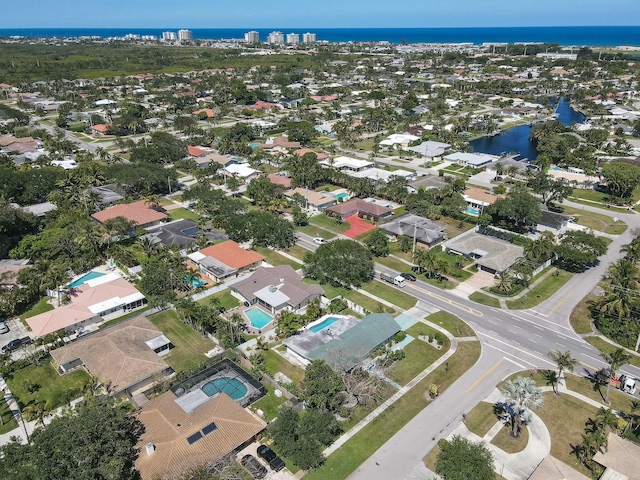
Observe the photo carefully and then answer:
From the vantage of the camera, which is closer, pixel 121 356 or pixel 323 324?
pixel 121 356

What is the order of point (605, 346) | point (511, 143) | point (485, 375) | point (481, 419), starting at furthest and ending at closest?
1. point (511, 143)
2. point (605, 346)
3. point (485, 375)
4. point (481, 419)

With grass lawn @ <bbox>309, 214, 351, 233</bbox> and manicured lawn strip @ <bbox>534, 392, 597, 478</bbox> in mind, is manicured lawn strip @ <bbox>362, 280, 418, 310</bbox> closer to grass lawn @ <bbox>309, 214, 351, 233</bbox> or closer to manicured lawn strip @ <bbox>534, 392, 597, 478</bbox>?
grass lawn @ <bbox>309, 214, 351, 233</bbox>

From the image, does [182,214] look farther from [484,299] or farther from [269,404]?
[484,299]

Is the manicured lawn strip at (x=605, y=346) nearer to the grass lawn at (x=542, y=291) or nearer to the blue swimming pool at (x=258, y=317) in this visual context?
the grass lawn at (x=542, y=291)

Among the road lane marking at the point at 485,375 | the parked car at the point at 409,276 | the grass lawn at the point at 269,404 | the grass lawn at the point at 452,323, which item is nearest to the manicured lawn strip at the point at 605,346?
the road lane marking at the point at 485,375

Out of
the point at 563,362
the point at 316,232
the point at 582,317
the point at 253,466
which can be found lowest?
the point at 253,466

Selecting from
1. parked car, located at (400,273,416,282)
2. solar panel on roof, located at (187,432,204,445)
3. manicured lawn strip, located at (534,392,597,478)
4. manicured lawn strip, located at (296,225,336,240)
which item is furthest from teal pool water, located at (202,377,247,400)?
manicured lawn strip, located at (296,225,336,240)

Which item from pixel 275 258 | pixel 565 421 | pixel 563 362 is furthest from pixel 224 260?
pixel 565 421
